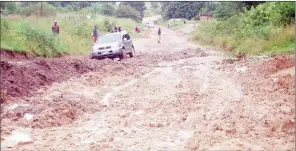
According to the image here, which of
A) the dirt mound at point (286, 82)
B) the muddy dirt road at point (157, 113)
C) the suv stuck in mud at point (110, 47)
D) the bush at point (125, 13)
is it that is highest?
the bush at point (125, 13)

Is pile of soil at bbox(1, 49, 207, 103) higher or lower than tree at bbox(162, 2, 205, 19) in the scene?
lower

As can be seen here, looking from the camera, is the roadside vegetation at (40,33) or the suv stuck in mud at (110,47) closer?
the roadside vegetation at (40,33)

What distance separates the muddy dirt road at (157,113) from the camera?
674cm

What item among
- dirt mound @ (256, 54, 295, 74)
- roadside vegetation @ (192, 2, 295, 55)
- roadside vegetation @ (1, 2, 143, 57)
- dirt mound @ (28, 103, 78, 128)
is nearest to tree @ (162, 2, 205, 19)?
roadside vegetation @ (1, 2, 143, 57)

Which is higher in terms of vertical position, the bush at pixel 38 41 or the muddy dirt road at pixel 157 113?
A: the bush at pixel 38 41

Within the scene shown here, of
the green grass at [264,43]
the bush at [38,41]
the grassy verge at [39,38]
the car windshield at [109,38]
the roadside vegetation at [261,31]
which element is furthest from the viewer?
the car windshield at [109,38]

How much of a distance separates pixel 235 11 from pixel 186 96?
830 inches

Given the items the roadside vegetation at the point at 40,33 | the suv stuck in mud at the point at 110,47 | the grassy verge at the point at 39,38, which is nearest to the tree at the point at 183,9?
the roadside vegetation at the point at 40,33

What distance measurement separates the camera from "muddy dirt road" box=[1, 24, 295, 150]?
265 inches

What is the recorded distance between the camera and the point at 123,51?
1939cm

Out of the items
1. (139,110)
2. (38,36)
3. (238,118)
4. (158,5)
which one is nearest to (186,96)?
(139,110)

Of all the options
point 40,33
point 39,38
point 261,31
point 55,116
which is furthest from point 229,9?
point 55,116

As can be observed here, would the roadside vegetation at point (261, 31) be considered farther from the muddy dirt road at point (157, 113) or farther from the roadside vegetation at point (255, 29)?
the muddy dirt road at point (157, 113)

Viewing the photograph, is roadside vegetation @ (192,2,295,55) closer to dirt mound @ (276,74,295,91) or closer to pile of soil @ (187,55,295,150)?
dirt mound @ (276,74,295,91)
